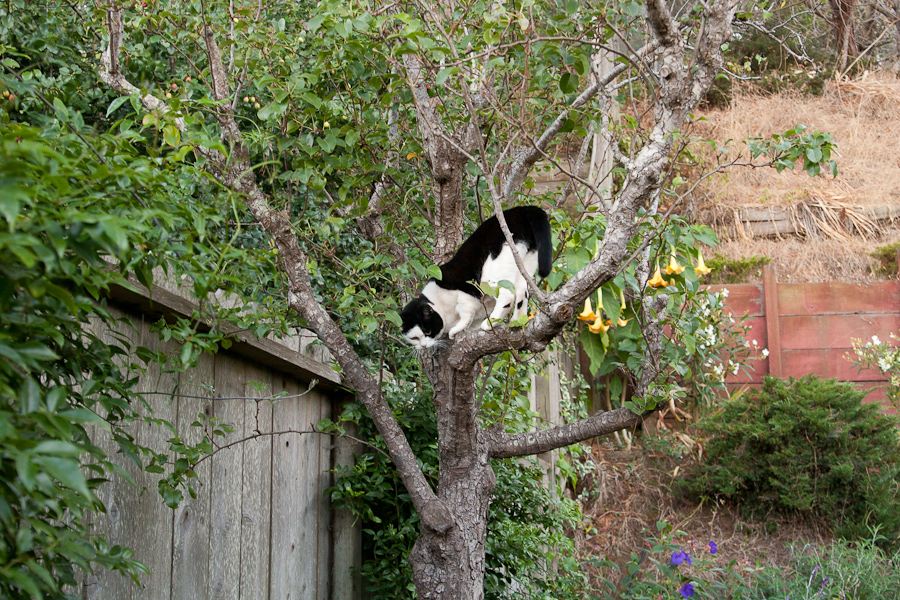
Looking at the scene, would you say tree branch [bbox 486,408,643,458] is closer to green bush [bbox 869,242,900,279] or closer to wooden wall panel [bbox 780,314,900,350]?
wooden wall panel [bbox 780,314,900,350]

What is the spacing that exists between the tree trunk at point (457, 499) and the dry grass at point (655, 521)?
2623mm

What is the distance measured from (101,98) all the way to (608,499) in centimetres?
458

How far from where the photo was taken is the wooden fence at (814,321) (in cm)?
583

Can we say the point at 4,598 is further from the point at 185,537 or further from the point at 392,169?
the point at 392,169

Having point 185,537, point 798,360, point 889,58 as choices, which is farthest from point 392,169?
point 889,58

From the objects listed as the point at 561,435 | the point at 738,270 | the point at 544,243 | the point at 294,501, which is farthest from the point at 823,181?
the point at 294,501

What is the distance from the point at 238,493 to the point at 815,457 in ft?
13.5

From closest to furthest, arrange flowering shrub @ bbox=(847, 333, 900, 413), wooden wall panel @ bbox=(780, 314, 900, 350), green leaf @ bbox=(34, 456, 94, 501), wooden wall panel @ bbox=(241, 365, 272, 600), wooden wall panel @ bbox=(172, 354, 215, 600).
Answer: green leaf @ bbox=(34, 456, 94, 501) → wooden wall panel @ bbox=(172, 354, 215, 600) → wooden wall panel @ bbox=(241, 365, 272, 600) → flowering shrub @ bbox=(847, 333, 900, 413) → wooden wall panel @ bbox=(780, 314, 900, 350)

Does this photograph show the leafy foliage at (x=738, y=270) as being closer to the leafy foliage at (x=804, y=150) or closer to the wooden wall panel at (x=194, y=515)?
the leafy foliage at (x=804, y=150)

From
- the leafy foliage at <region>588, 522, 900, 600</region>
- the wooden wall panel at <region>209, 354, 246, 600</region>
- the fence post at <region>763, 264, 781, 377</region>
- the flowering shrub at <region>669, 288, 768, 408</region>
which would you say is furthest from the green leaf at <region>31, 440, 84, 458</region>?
the fence post at <region>763, 264, 781, 377</region>

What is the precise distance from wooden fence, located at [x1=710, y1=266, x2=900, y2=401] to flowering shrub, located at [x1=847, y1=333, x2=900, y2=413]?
0.15 metres

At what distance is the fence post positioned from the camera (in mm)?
5922

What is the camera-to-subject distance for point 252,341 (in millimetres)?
2000

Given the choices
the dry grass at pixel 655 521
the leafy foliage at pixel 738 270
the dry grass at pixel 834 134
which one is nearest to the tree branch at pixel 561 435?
the dry grass at pixel 655 521
